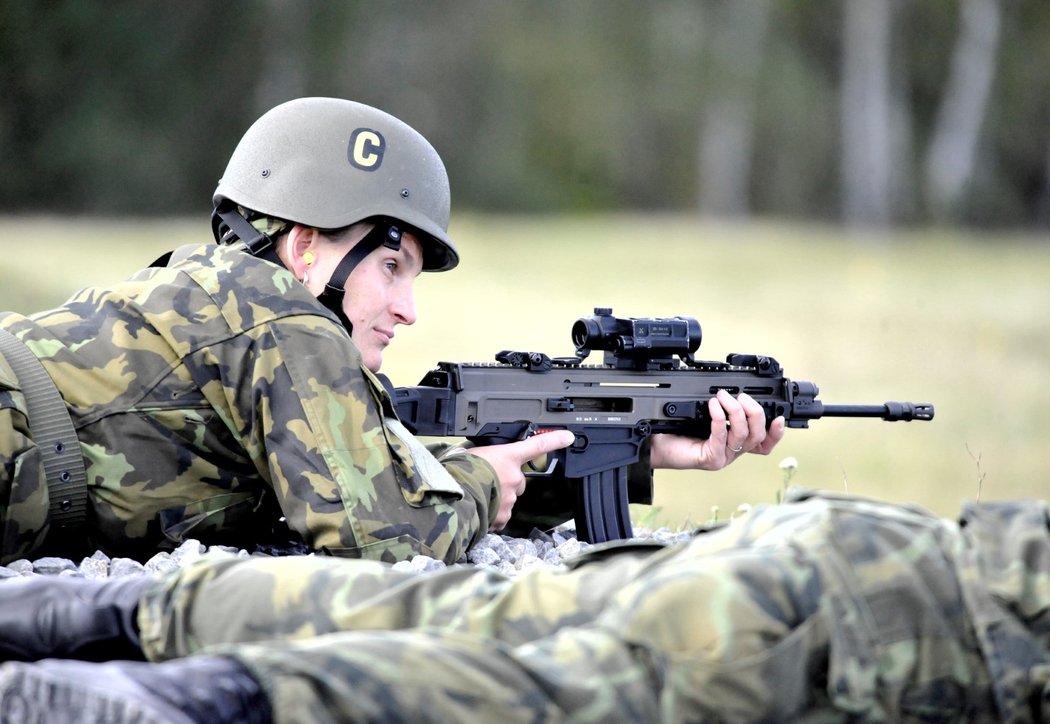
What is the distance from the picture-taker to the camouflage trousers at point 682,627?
2.65m

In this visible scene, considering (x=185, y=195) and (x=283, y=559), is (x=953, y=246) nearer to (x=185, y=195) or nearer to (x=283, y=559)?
(x=185, y=195)

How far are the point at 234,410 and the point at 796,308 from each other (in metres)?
21.3

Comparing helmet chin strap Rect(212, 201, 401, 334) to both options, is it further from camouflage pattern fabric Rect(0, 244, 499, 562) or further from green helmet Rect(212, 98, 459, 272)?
camouflage pattern fabric Rect(0, 244, 499, 562)

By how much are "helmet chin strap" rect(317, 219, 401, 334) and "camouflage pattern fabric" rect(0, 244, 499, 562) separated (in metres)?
0.25

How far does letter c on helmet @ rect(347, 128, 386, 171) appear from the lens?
16.2ft

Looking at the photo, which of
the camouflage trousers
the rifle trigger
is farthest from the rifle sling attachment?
the rifle trigger

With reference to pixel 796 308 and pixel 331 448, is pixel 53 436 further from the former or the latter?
pixel 796 308

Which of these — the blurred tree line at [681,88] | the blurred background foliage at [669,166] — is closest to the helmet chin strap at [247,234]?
the blurred background foliage at [669,166]

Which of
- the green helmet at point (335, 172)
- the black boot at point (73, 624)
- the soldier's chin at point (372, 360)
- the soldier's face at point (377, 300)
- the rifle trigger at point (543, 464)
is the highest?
the green helmet at point (335, 172)

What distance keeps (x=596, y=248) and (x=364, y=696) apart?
28807 millimetres

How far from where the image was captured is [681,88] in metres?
36.1

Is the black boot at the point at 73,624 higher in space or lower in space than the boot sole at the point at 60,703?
lower

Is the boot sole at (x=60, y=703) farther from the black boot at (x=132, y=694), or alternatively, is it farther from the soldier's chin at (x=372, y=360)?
the soldier's chin at (x=372, y=360)

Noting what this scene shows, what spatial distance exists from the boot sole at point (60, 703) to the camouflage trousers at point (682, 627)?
227 mm
